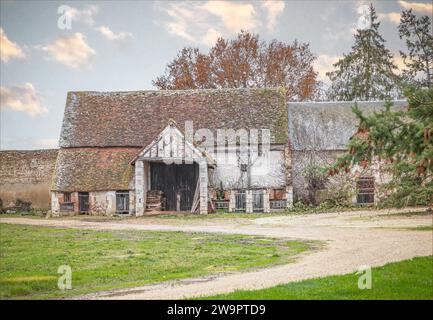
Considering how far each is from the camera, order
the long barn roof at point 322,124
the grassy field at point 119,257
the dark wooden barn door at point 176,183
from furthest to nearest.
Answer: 1. the long barn roof at point 322,124
2. the dark wooden barn door at point 176,183
3. the grassy field at point 119,257

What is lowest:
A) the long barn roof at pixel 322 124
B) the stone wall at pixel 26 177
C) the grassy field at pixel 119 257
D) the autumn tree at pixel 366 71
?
the grassy field at pixel 119 257

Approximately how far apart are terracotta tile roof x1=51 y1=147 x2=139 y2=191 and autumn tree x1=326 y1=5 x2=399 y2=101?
2487cm

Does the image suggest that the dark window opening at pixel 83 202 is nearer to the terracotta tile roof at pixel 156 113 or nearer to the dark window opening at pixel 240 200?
the terracotta tile roof at pixel 156 113

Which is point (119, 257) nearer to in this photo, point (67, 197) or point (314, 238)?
point (314, 238)

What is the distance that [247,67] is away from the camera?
5566 centimetres

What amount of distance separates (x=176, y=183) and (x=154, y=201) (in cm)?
207

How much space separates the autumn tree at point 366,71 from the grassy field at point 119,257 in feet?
117

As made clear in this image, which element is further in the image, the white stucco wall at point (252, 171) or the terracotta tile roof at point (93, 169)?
the white stucco wall at point (252, 171)

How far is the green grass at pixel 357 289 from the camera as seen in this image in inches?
415

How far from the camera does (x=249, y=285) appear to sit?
40.2 ft

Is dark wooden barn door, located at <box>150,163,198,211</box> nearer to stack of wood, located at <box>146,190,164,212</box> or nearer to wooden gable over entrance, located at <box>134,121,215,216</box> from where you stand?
wooden gable over entrance, located at <box>134,121,215,216</box>

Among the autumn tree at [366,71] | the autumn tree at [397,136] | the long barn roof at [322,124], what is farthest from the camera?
the autumn tree at [366,71]

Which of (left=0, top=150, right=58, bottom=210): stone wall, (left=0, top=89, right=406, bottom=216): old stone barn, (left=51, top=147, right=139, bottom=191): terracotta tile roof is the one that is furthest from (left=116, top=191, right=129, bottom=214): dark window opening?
(left=0, top=150, right=58, bottom=210): stone wall

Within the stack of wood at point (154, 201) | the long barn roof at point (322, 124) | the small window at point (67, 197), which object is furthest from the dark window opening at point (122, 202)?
the long barn roof at point (322, 124)
